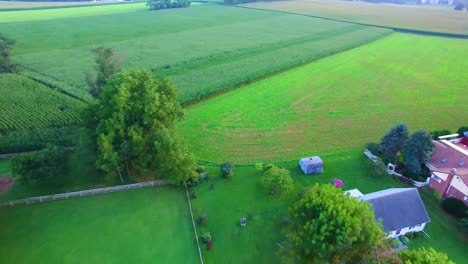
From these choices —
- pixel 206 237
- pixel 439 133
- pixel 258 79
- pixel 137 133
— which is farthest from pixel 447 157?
A: pixel 258 79

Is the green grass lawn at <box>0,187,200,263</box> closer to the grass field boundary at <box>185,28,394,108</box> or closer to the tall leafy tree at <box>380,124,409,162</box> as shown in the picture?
the grass field boundary at <box>185,28,394,108</box>

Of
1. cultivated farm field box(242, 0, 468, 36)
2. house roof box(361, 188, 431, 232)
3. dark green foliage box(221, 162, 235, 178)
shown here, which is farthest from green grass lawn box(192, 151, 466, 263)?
cultivated farm field box(242, 0, 468, 36)

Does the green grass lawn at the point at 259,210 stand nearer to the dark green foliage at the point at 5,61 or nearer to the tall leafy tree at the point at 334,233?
the tall leafy tree at the point at 334,233

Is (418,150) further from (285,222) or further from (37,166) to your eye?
(37,166)

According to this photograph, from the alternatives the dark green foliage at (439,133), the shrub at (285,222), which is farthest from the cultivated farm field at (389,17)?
the shrub at (285,222)

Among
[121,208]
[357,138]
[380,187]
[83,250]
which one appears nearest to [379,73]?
[357,138]

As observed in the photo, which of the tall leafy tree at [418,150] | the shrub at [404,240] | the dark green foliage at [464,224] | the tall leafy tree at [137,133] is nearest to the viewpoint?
the shrub at [404,240]
